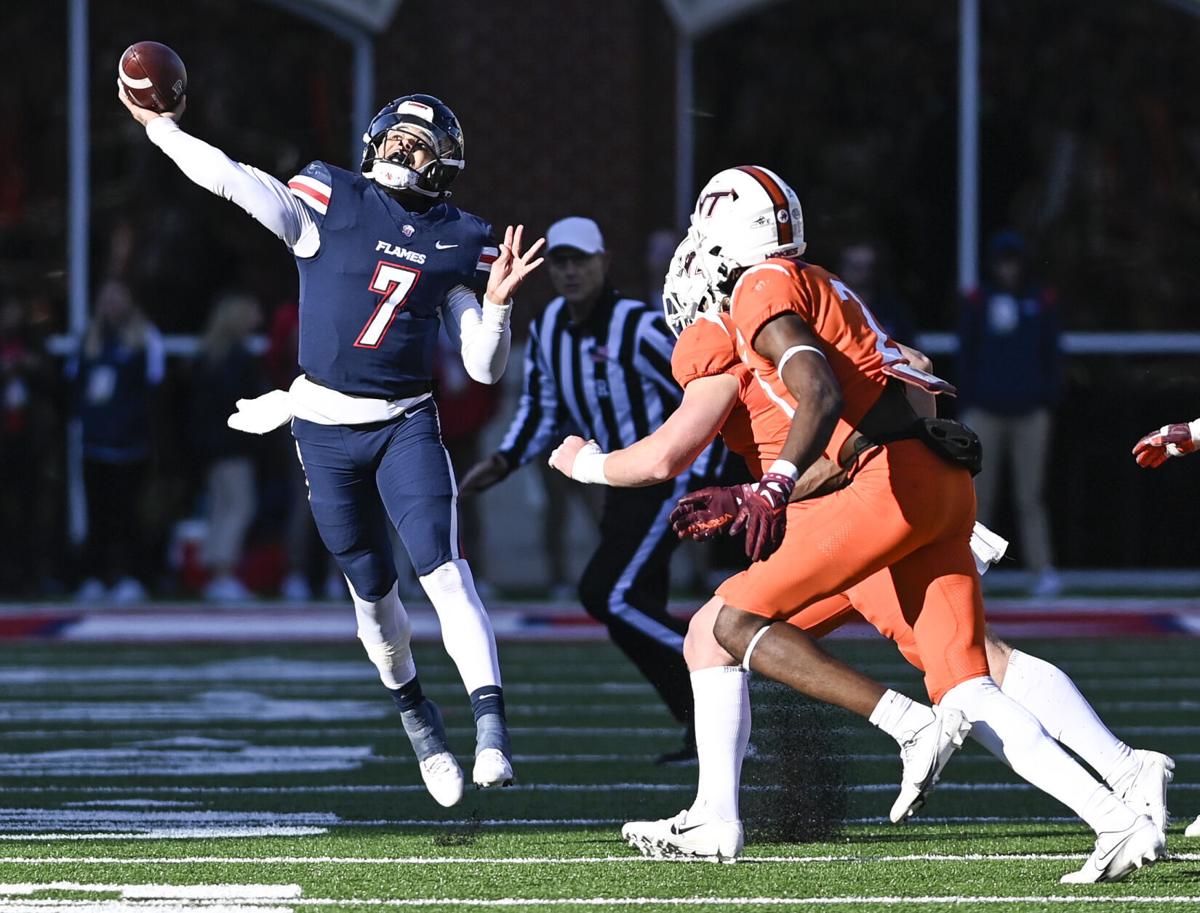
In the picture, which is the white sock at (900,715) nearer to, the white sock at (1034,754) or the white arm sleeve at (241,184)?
the white sock at (1034,754)

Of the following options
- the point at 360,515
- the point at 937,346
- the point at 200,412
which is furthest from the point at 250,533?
the point at 360,515

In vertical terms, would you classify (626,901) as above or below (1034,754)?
below

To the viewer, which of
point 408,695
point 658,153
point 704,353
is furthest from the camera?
point 658,153

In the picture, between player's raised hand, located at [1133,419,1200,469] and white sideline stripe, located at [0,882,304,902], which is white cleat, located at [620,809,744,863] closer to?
white sideline stripe, located at [0,882,304,902]

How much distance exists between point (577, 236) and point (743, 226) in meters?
2.34

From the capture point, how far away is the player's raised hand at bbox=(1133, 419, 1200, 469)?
19.0ft

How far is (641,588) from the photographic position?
7.45m

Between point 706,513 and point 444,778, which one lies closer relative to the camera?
point 706,513

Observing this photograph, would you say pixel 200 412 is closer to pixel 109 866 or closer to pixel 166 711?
pixel 166 711

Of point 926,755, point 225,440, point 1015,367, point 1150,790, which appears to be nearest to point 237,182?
point 926,755

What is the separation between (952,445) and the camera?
5191 mm

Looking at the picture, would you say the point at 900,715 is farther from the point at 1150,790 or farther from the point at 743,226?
the point at 743,226

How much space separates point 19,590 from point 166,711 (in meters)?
5.14

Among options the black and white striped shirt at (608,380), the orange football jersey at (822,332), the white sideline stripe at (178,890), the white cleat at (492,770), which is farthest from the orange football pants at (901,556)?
the black and white striped shirt at (608,380)
